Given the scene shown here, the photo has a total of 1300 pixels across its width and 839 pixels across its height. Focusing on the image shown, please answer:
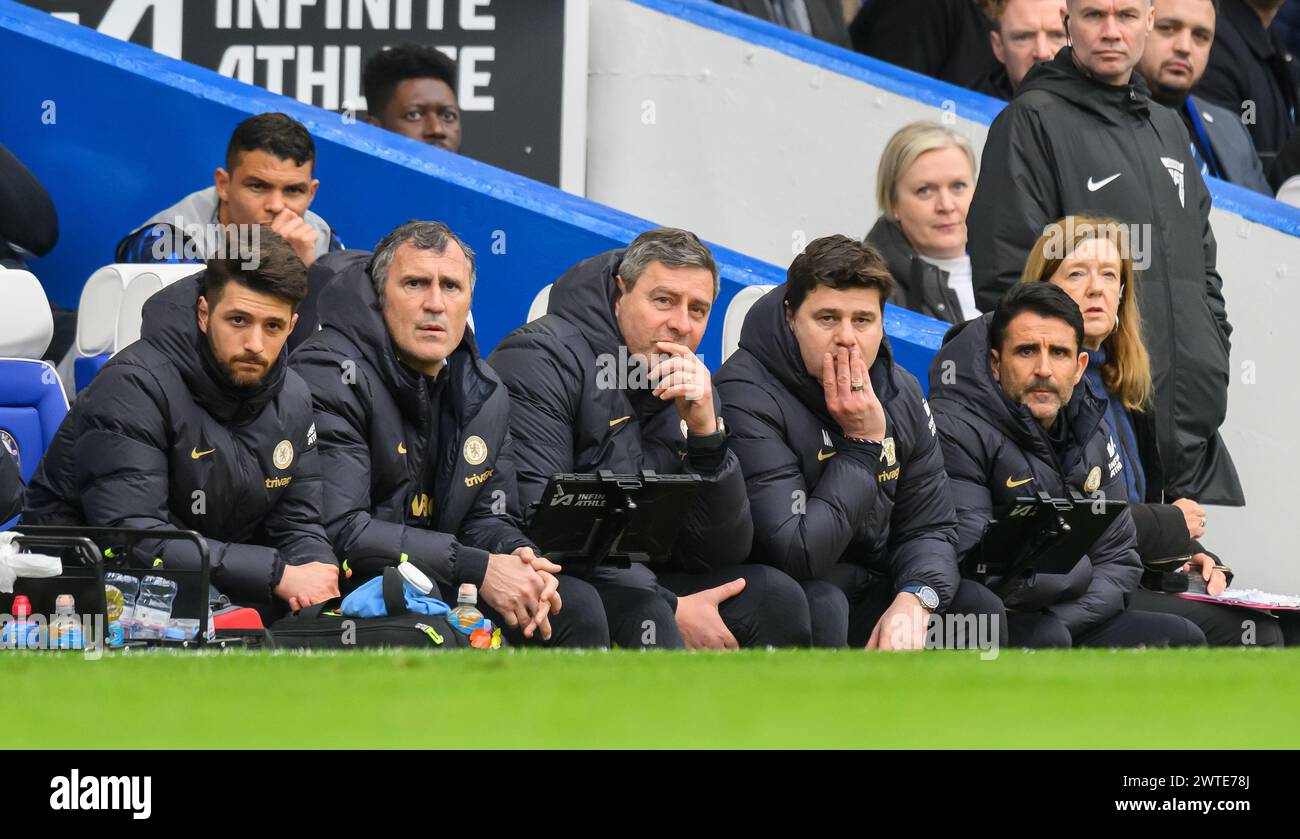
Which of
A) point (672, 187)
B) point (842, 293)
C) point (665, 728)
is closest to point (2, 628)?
point (665, 728)

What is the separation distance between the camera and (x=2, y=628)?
5355mm

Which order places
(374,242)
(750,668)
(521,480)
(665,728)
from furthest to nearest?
(374,242) < (521,480) < (750,668) < (665,728)

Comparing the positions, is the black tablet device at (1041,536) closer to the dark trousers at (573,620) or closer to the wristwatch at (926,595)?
the wristwatch at (926,595)

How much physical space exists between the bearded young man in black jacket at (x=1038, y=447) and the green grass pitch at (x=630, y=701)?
1970mm

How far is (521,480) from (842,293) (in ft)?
3.63

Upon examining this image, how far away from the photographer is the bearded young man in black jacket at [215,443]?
5.90 metres

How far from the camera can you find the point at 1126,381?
773cm

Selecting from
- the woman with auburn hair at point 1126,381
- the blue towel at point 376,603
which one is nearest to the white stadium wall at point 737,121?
the woman with auburn hair at point 1126,381

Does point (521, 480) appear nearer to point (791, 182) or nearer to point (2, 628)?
point (2, 628)

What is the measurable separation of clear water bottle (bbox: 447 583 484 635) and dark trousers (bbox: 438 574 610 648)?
12 centimetres

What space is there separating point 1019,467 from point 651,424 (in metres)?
1.28

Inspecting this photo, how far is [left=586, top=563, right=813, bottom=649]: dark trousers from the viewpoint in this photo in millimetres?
6227

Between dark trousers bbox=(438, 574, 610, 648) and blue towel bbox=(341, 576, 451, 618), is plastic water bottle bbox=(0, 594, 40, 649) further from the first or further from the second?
dark trousers bbox=(438, 574, 610, 648)
